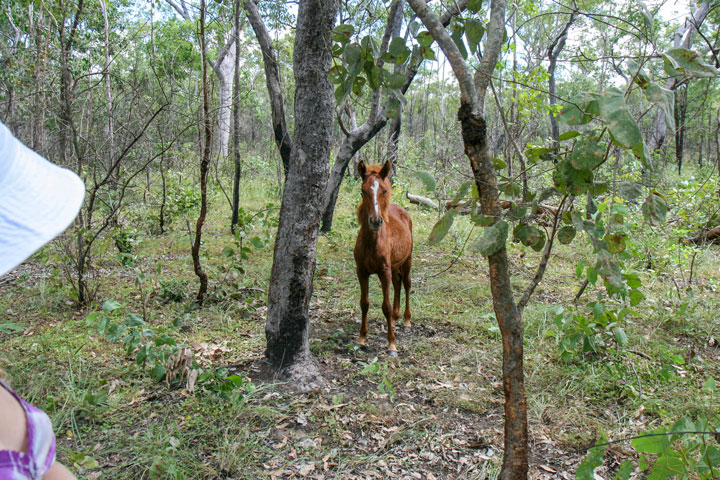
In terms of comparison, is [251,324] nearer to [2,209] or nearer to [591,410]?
[591,410]

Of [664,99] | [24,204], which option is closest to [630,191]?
[664,99]

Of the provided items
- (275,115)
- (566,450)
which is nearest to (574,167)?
(566,450)

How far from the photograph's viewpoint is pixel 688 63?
1.45 m

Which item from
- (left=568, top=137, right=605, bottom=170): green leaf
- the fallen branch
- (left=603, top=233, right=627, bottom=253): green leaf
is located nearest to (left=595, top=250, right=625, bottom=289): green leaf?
(left=603, top=233, right=627, bottom=253): green leaf

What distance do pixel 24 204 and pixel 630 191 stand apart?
185 centimetres

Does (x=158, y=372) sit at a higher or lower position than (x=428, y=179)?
lower

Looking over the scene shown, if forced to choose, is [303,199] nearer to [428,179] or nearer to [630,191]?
[428,179]

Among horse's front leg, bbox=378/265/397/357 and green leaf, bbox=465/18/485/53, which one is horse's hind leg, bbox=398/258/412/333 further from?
green leaf, bbox=465/18/485/53

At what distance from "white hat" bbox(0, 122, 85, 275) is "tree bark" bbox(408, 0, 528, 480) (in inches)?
58.3

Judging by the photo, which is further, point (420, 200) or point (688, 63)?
point (420, 200)

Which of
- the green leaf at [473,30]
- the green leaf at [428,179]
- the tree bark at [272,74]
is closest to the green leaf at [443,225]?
the green leaf at [428,179]

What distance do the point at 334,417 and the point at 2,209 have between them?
3.03 m

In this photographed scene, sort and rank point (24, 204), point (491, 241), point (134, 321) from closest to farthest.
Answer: point (24, 204)
point (491, 241)
point (134, 321)

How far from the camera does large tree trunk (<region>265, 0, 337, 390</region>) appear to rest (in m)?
3.53
